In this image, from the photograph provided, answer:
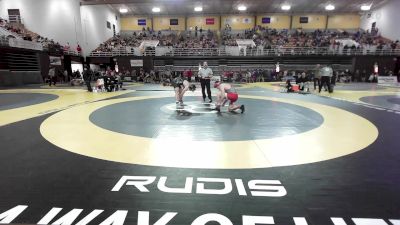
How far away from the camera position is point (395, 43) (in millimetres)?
28531

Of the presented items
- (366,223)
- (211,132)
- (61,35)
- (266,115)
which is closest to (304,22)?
(61,35)

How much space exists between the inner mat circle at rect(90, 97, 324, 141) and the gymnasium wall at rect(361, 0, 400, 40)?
3127 cm

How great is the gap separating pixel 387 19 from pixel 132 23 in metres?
34.9

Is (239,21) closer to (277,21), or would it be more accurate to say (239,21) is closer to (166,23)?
(277,21)

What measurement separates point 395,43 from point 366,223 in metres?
34.1

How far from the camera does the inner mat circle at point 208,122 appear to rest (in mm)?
5465

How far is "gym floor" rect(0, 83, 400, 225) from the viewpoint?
253 cm

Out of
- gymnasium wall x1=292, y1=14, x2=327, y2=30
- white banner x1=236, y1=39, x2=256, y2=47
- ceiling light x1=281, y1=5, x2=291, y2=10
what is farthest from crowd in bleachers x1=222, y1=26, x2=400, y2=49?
ceiling light x1=281, y1=5, x2=291, y2=10

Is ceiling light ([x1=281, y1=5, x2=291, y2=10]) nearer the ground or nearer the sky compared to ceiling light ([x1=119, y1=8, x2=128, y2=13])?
nearer the ground

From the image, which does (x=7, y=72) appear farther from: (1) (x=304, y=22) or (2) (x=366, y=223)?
(1) (x=304, y=22)

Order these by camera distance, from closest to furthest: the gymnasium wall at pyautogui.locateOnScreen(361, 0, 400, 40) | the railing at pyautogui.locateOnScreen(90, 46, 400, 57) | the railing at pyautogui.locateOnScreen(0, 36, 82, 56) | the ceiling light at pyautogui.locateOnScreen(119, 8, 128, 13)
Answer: the railing at pyautogui.locateOnScreen(0, 36, 82, 56) → the railing at pyautogui.locateOnScreen(90, 46, 400, 57) → the gymnasium wall at pyautogui.locateOnScreen(361, 0, 400, 40) → the ceiling light at pyautogui.locateOnScreen(119, 8, 128, 13)

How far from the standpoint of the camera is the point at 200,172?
3512 millimetres

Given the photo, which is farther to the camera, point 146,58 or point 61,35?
point 146,58

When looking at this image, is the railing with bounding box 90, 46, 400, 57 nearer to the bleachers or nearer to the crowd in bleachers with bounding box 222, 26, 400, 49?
the crowd in bleachers with bounding box 222, 26, 400, 49
